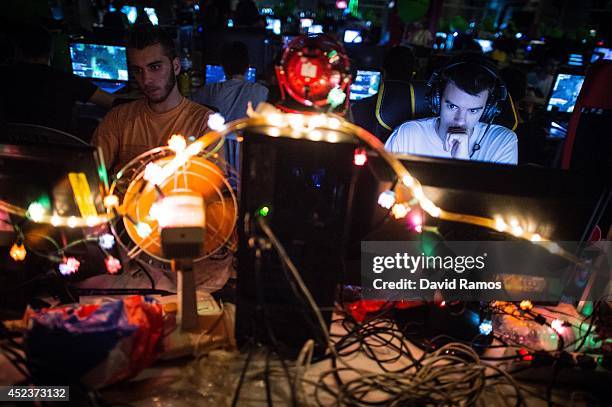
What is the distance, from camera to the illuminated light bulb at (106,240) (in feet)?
4.08

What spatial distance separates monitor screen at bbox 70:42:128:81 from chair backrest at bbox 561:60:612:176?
4.13 m

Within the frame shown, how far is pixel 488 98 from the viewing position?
6.93 feet

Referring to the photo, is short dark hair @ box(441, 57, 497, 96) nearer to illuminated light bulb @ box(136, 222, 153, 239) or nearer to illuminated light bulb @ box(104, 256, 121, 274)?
illuminated light bulb @ box(136, 222, 153, 239)

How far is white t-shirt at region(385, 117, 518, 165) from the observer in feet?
7.67

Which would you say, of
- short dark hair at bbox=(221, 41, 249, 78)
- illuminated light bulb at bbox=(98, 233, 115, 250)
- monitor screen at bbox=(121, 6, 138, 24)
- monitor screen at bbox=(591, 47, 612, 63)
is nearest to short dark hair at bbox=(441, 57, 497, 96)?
illuminated light bulb at bbox=(98, 233, 115, 250)

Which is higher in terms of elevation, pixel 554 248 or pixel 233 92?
pixel 233 92

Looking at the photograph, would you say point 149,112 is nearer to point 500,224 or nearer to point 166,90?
point 166,90

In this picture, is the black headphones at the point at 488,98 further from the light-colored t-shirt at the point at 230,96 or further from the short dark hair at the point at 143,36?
the light-colored t-shirt at the point at 230,96

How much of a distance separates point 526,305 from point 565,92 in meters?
4.50

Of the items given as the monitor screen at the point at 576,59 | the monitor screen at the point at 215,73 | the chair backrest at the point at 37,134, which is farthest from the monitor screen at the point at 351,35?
the chair backrest at the point at 37,134

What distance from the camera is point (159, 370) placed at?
1161 millimetres

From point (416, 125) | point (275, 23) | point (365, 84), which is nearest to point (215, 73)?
point (365, 84)

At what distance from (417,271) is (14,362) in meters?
1.27

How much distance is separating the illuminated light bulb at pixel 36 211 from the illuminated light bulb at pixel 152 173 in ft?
1.17
